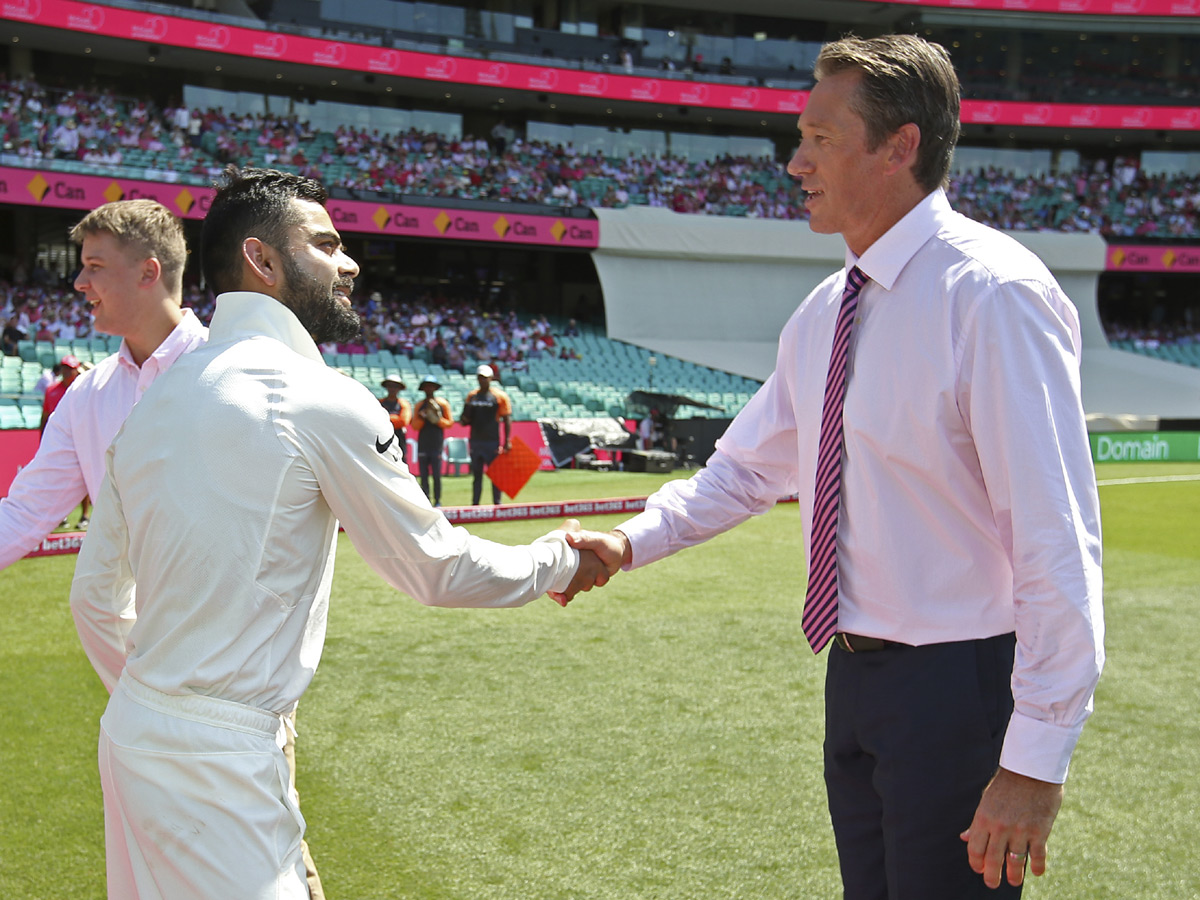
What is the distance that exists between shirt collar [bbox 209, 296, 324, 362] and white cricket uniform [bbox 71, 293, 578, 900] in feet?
0.07

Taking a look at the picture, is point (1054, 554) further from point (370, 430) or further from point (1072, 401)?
point (370, 430)

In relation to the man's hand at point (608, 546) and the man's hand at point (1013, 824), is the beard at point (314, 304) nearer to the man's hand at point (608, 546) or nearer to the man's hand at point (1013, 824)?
the man's hand at point (608, 546)

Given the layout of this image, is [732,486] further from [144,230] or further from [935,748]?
[144,230]

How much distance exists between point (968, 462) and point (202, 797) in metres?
1.66

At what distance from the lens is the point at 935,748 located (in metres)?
2.09

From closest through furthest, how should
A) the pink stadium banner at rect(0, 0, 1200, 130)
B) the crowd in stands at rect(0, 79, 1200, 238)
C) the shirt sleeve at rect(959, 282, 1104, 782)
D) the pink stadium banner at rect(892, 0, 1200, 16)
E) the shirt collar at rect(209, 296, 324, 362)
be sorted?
the shirt sleeve at rect(959, 282, 1104, 782) → the shirt collar at rect(209, 296, 324, 362) → the pink stadium banner at rect(0, 0, 1200, 130) → the crowd in stands at rect(0, 79, 1200, 238) → the pink stadium banner at rect(892, 0, 1200, 16)

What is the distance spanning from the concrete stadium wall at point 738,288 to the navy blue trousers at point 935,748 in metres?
32.3

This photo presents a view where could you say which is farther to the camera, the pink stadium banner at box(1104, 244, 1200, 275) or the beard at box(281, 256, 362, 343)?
the pink stadium banner at box(1104, 244, 1200, 275)

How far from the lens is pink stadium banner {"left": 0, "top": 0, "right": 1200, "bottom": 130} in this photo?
28250mm

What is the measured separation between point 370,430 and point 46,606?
23.2 feet

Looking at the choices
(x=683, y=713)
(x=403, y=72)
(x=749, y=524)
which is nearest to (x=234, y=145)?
(x=403, y=72)

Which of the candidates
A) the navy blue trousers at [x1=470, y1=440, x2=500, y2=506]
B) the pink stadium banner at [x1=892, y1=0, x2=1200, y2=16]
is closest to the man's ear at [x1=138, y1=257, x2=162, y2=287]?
the navy blue trousers at [x1=470, y1=440, x2=500, y2=506]

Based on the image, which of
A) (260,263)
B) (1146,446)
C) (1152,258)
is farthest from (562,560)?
(1152,258)

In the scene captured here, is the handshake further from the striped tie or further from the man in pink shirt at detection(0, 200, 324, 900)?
the man in pink shirt at detection(0, 200, 324, 900)
